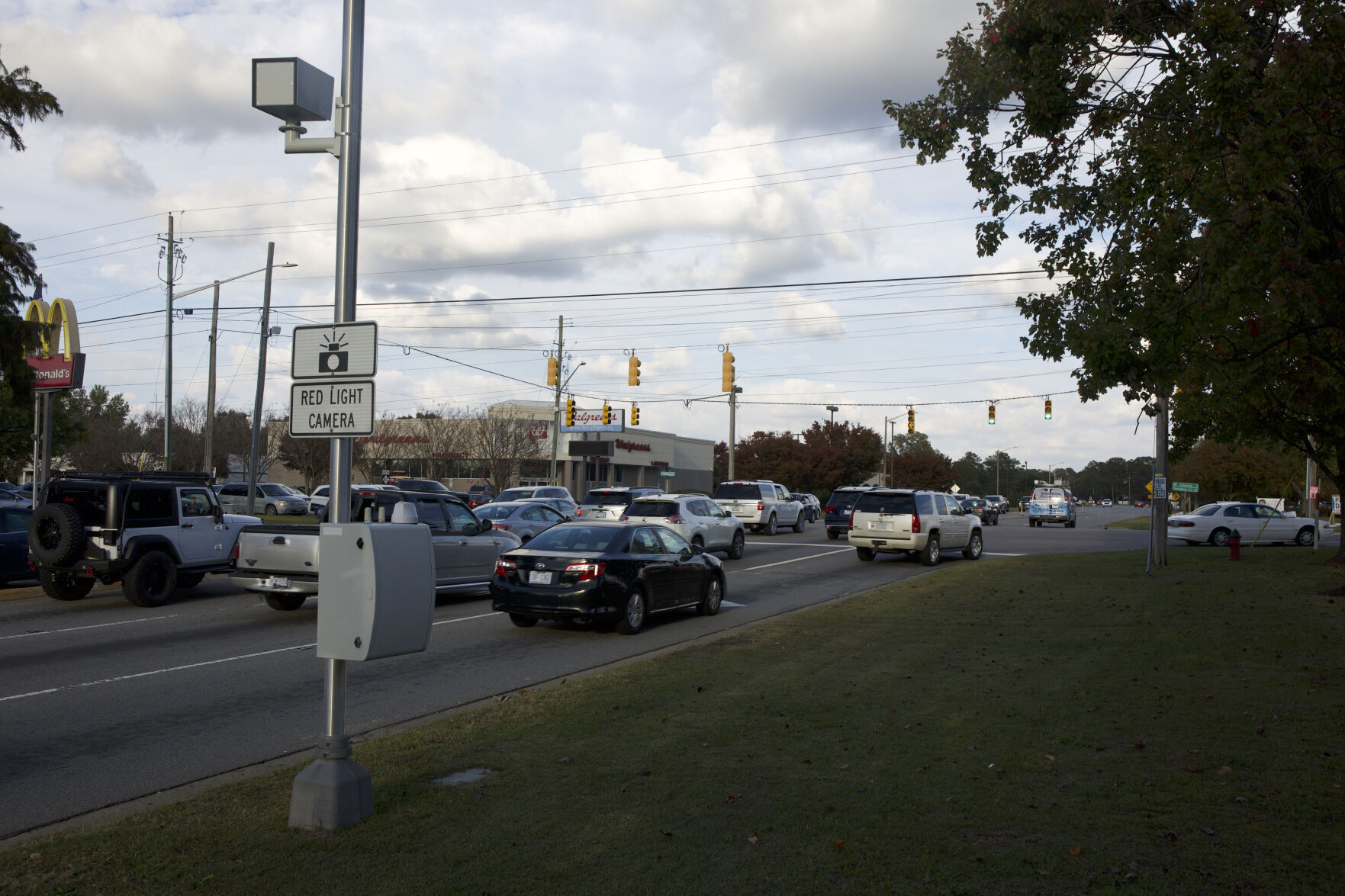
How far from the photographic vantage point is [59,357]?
2077 centimetres

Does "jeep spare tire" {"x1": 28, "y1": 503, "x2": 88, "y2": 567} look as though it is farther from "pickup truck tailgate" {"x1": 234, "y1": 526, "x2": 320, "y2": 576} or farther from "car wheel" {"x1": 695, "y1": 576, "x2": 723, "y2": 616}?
"car wheel" {"x1": 695, "y1": 576, "x2": 723, "y2": 616}

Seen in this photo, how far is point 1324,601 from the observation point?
15305mm

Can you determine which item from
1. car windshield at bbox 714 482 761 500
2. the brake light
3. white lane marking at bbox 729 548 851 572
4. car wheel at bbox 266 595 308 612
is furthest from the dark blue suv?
the brake light

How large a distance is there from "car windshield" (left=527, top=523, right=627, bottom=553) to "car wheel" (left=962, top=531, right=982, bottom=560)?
15557 mm

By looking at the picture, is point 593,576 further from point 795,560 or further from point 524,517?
point 795,560

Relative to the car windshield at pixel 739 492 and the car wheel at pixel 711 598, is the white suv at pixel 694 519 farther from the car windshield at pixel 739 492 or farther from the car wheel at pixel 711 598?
the car windshield at pixel 739 492

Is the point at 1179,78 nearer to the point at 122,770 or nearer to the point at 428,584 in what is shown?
the point at 428,584

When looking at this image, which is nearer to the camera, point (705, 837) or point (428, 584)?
point (705, 837)

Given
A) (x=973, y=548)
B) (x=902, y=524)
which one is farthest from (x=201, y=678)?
(x=973, y=548)

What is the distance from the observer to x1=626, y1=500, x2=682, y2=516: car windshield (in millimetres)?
23812

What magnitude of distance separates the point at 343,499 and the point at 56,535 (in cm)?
1171

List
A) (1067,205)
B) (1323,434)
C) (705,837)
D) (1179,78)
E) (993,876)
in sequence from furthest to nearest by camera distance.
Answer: (1323,434) < (1067,205) < (1179,78) < (705,837) < (993,876)

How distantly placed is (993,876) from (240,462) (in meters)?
38.7

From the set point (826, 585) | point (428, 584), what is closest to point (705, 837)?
point (428, 584)
